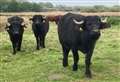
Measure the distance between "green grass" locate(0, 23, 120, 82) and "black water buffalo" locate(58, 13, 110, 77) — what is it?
21.7 inches

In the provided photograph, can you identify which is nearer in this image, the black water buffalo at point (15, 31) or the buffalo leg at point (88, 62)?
the buffalo leg at point (88, 62)

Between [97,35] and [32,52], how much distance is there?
6.27m

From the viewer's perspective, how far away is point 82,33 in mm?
11961

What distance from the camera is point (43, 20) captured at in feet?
60.5

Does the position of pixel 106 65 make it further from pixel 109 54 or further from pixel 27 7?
pixel 27 7

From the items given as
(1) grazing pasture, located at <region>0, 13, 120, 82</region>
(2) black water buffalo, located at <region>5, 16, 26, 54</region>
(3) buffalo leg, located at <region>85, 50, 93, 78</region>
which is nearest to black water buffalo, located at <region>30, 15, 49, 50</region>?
(1) grazing pasture, located at <region>0, 13, 120, 82</region>

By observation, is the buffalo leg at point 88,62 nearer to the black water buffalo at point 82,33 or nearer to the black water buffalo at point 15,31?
the black water buffalo at point 82,33

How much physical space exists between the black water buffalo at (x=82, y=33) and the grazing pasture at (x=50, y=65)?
553 mm

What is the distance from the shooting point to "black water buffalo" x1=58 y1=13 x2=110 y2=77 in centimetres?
1160

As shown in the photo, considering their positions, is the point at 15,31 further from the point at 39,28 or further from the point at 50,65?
the point at 50,65

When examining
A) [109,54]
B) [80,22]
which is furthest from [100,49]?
[80,22]

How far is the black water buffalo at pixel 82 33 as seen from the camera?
11.6 meters

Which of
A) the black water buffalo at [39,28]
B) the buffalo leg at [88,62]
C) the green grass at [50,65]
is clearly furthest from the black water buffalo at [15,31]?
the buffalo leg at [88,62]

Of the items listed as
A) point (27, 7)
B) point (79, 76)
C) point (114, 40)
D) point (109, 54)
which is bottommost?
point (27, 7)
